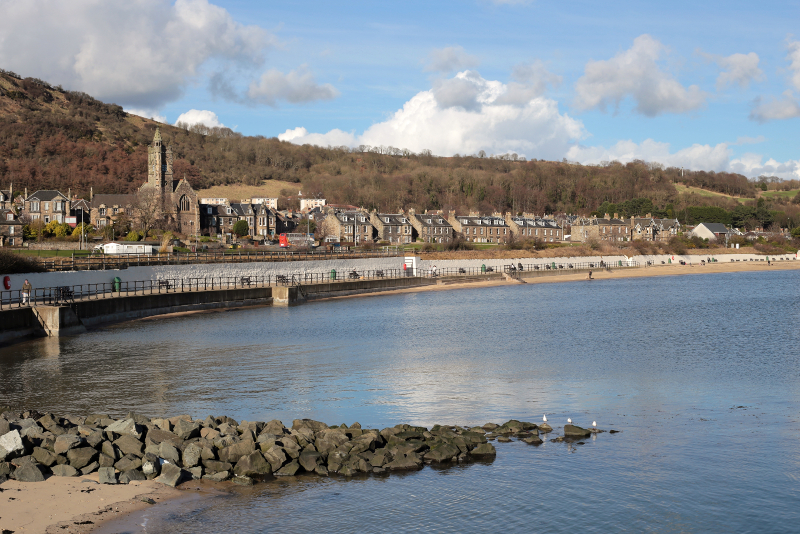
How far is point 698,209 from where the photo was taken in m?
166

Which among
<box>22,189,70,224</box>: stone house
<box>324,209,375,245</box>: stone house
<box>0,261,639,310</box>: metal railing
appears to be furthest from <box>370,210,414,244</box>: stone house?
<box>22,189,70,224</box>: stone house

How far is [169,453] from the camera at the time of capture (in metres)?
15.0

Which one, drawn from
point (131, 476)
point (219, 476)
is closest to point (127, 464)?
point (131, 476)

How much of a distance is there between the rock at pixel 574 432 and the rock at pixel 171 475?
9186 mm

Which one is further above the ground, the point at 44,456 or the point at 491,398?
the point at 44,456

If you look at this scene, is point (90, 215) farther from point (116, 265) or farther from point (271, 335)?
point (271, 335)

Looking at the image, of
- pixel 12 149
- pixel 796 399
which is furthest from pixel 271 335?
pixel 12 149

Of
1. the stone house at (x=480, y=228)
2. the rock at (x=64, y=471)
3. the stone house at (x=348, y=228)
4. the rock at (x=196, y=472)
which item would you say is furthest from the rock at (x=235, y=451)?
the stone house at (x=480, y=228)

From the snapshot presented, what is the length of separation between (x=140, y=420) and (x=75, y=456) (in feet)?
7.23

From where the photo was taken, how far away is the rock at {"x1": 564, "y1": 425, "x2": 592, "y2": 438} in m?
17.5

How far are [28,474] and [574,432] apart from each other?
12235 millimetres

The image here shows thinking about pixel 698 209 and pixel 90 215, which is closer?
pixel 90 215

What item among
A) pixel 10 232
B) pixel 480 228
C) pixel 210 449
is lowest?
pixel 210 449

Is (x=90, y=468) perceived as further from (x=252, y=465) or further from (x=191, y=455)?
(x=252, y=465)
